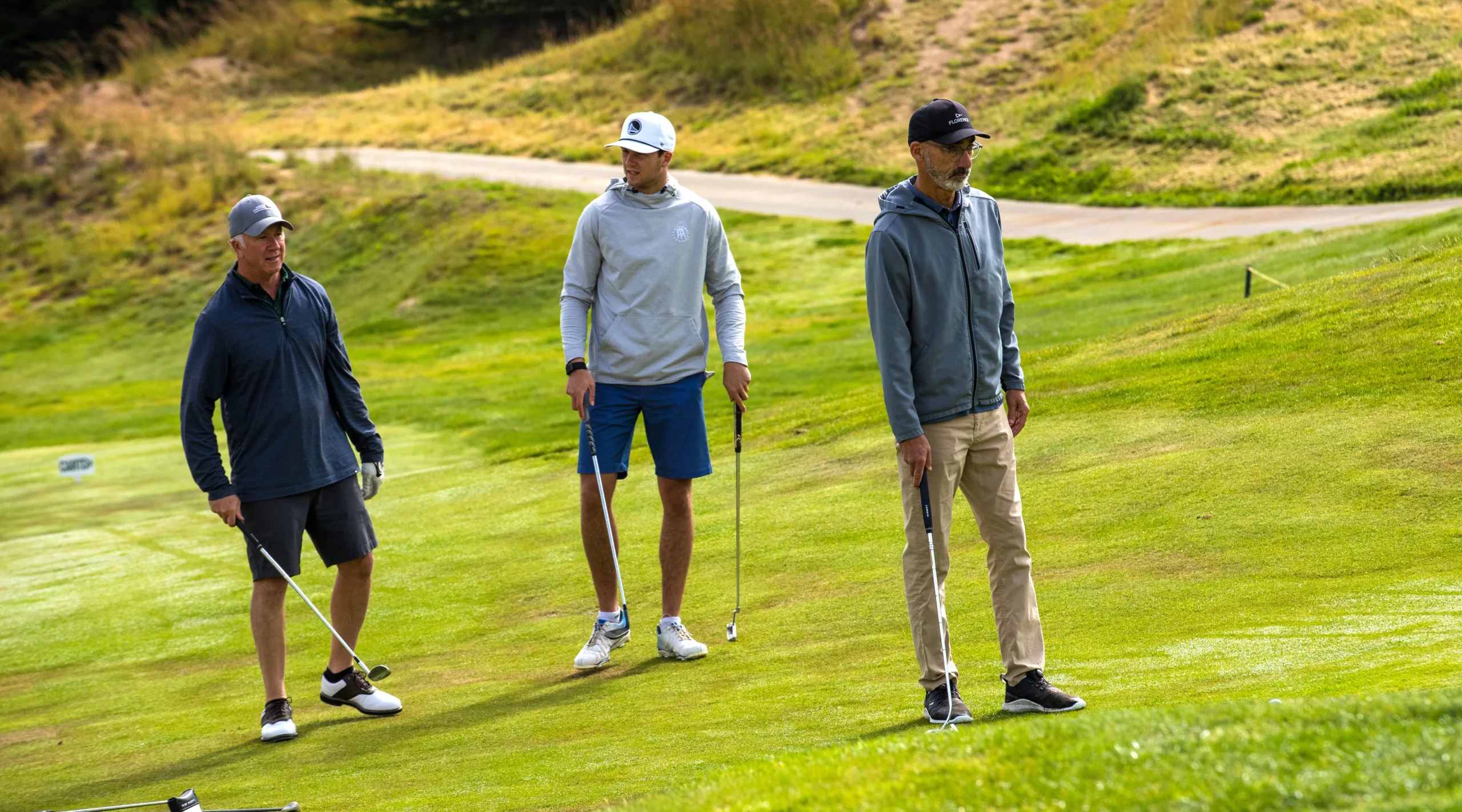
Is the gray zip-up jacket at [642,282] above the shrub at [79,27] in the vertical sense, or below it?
below

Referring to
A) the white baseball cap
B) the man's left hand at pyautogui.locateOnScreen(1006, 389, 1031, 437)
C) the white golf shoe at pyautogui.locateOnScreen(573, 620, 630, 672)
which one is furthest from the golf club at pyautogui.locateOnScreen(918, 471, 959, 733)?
the white baseball cap

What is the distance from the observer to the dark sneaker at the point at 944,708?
16.8ft

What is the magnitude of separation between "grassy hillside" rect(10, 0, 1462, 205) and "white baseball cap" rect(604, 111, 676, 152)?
20091mm

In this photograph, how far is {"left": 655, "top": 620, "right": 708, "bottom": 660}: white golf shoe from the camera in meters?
6.84

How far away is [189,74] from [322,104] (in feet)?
27.0

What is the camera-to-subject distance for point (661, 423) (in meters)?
7.04

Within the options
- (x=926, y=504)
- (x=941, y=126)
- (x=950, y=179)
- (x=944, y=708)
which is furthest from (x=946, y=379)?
(x=944, y=708)

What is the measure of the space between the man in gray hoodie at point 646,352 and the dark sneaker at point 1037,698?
195cm

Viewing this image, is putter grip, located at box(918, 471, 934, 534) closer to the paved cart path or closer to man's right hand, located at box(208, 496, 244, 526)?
man's right hand, located at box(208, 496, 244, 526)

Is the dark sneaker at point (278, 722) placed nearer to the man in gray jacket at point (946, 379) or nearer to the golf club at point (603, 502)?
the golf club at point (603, 502)

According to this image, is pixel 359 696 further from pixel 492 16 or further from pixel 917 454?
pixel 492 16

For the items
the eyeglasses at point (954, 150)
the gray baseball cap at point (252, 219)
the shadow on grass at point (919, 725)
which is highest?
the gray baseball cap at point (252, 219)

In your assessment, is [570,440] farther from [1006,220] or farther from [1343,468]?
[1006,220]

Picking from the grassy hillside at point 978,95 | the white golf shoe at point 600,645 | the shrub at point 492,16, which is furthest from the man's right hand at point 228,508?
the shrub at point 492,16
